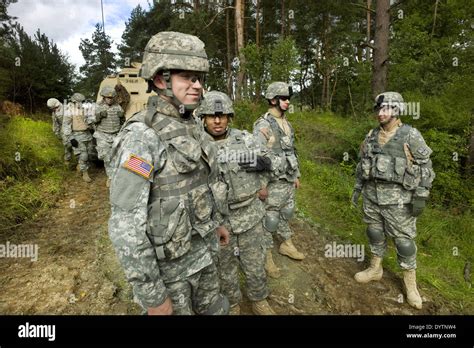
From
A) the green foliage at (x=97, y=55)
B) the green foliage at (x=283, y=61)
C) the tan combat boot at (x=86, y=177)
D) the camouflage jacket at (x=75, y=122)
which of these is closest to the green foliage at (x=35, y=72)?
the green foliage at (x=97, y=55)

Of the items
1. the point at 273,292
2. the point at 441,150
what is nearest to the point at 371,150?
the point at 273,292

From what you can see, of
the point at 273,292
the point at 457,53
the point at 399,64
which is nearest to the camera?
the point at 273,292

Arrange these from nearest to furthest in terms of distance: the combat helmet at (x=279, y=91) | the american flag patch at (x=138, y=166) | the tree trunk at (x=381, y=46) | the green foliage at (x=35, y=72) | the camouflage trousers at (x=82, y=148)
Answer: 1. the american flag patch at (x=138, y=166)
2. the combat helmet at (x=279, y=91)
3. the tree trunk at (x=381, y=46)
4. the camouflage trousers at (x=82, y=148)
5. the green foliage at (x=35, y=72)

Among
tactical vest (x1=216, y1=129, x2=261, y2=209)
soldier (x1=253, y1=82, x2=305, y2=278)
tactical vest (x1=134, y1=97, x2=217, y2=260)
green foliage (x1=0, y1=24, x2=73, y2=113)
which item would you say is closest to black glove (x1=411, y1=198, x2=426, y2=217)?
soldier (x1=253, y1=82, x2=305, y2=278)

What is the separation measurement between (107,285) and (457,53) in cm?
962

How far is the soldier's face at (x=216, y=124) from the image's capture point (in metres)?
2.91

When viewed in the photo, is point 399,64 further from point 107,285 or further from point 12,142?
point 12,142

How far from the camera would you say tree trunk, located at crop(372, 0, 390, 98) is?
7336 mm

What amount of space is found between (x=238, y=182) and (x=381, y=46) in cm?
672

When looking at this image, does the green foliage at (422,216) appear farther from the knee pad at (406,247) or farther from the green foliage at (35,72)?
the green foliage at (35,72)

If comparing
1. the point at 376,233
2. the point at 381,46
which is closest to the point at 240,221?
the point at 376,233

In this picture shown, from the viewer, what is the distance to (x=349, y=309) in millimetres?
3414

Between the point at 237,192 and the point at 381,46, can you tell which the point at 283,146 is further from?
the point at 381,46

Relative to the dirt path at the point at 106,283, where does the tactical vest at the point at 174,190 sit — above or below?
above
